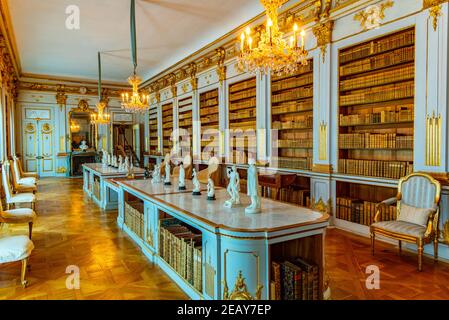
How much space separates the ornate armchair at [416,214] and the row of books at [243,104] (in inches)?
145

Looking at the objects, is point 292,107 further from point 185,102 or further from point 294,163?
point 185,102

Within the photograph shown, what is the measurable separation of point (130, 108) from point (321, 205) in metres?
4.34

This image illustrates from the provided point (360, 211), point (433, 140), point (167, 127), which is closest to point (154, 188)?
point (360, 211)

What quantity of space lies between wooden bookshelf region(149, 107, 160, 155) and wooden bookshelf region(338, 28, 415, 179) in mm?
8752

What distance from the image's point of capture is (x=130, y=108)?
6.73m

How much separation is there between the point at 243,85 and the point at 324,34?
96.9 inches

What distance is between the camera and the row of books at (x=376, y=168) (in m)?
4.20

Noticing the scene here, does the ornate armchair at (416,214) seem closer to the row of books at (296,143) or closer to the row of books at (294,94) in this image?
the row of books at (296,143)

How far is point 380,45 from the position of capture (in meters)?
4.40

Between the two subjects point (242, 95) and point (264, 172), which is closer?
point (264, 172)

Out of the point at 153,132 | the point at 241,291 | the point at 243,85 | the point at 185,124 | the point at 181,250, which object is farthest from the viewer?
the point at 153,132

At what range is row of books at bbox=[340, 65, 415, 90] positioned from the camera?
413cm

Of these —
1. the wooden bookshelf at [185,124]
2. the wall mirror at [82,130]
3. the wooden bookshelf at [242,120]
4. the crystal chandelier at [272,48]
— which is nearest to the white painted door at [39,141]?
the wall mirror at [82,130]
